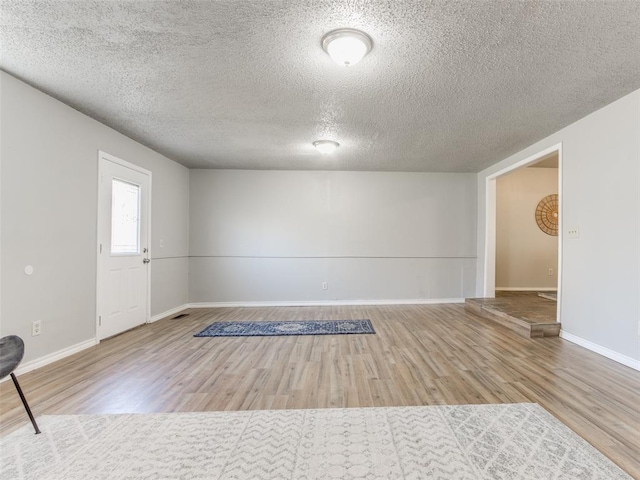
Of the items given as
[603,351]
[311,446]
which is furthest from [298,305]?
[603,351]

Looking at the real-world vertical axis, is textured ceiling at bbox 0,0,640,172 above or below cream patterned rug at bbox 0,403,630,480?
above

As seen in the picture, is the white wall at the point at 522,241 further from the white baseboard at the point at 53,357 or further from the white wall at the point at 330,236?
the white baseboard at the point at 53,357

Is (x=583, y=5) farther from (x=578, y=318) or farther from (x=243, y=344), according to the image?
(x=243, y=344)

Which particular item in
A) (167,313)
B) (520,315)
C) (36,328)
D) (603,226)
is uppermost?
(603,226)

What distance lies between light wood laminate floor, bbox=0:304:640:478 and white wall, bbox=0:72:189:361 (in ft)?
1.50

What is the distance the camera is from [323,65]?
228cm

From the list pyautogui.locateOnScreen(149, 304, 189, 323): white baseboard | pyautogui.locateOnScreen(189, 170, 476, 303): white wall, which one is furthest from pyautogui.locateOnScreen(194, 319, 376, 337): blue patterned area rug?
pyautogui.locateOnScreen(189, 170, 476, 303): white wall

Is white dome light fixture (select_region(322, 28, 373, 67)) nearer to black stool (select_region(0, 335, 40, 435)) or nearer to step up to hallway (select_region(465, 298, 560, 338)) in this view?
black stool (select_region(0, 335, 40, 435))

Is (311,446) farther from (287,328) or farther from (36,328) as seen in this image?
(36,328)

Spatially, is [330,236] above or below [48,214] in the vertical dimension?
below

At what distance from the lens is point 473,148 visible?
4.29m

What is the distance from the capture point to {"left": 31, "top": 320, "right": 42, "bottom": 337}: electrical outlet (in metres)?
2.65

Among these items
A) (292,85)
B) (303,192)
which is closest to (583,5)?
(292,85)

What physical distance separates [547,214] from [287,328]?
6.17 meters
